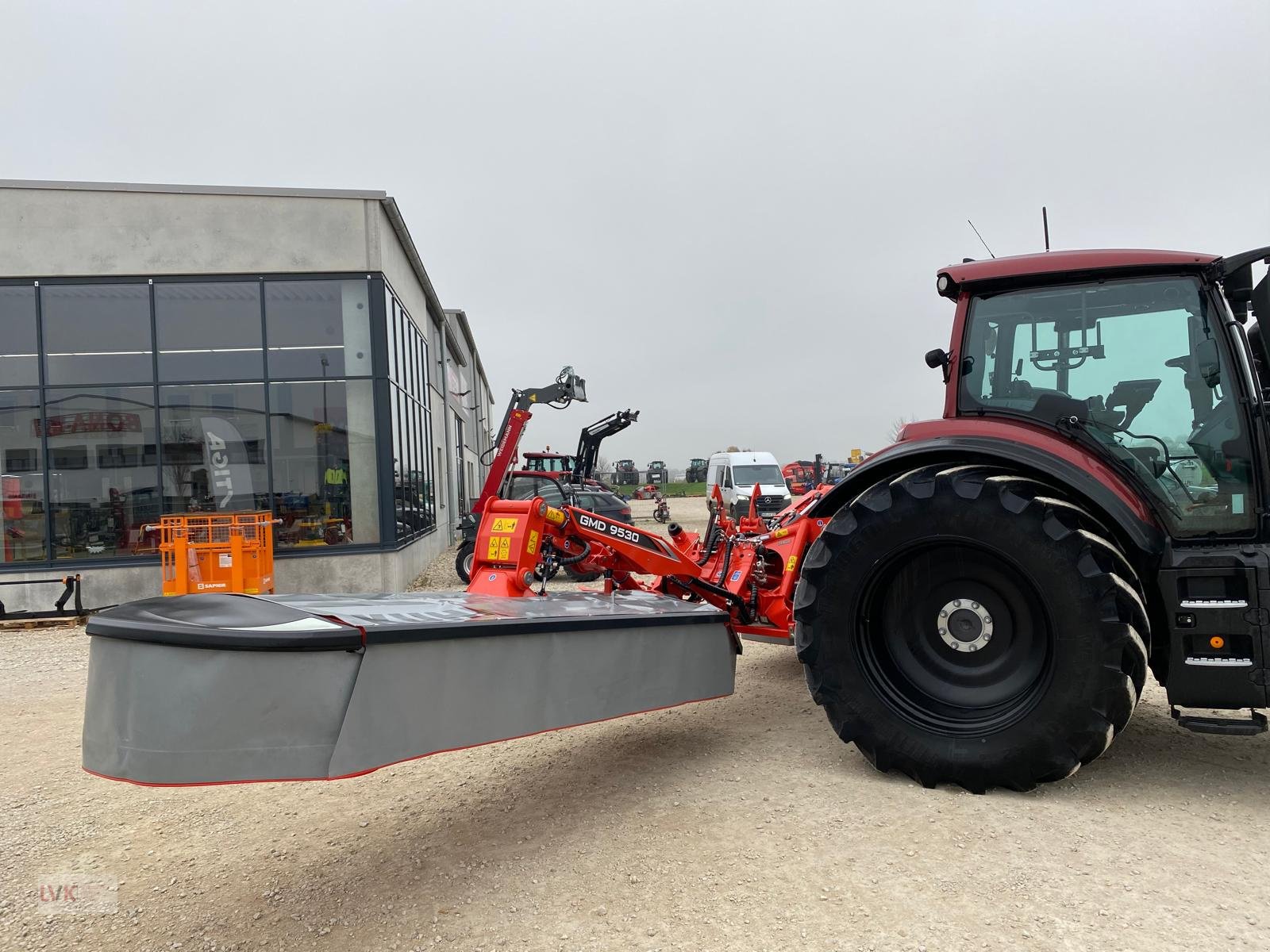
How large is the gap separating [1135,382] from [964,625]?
1.34m

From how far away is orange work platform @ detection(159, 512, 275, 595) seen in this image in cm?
970

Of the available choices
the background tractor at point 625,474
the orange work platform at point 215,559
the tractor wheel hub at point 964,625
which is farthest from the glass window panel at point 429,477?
the background tractor at point 625,474

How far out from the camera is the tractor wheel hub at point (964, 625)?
12.1ft

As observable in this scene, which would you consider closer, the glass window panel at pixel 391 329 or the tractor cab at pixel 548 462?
the glass window panel at pixel 391 329

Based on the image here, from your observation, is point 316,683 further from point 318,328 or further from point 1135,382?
point 318,328

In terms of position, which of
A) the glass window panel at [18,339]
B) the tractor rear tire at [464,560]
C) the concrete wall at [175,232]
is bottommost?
the tractor rear tire at [464,560]

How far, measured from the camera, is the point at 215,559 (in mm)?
9859

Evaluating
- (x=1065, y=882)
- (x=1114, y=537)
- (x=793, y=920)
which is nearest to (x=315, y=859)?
(x=793, y=920)

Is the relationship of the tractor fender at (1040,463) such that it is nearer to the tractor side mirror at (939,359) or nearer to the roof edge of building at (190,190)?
the tractor side mirror at (939,359)

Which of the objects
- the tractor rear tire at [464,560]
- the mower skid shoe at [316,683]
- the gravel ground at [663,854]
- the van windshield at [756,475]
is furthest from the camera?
the van windshield at [756,475]

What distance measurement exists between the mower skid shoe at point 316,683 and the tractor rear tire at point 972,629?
3.75 ft

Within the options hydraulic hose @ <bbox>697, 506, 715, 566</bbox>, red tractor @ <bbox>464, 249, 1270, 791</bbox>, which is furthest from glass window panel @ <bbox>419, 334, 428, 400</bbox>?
red tractor @ <bbox>464, 249, 1270, 791</bbox>

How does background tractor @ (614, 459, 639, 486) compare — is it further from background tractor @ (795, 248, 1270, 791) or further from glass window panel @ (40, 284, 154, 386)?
background tractor @ (795, 248, 1270, 791)

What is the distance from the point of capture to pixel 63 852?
341 centimetres
